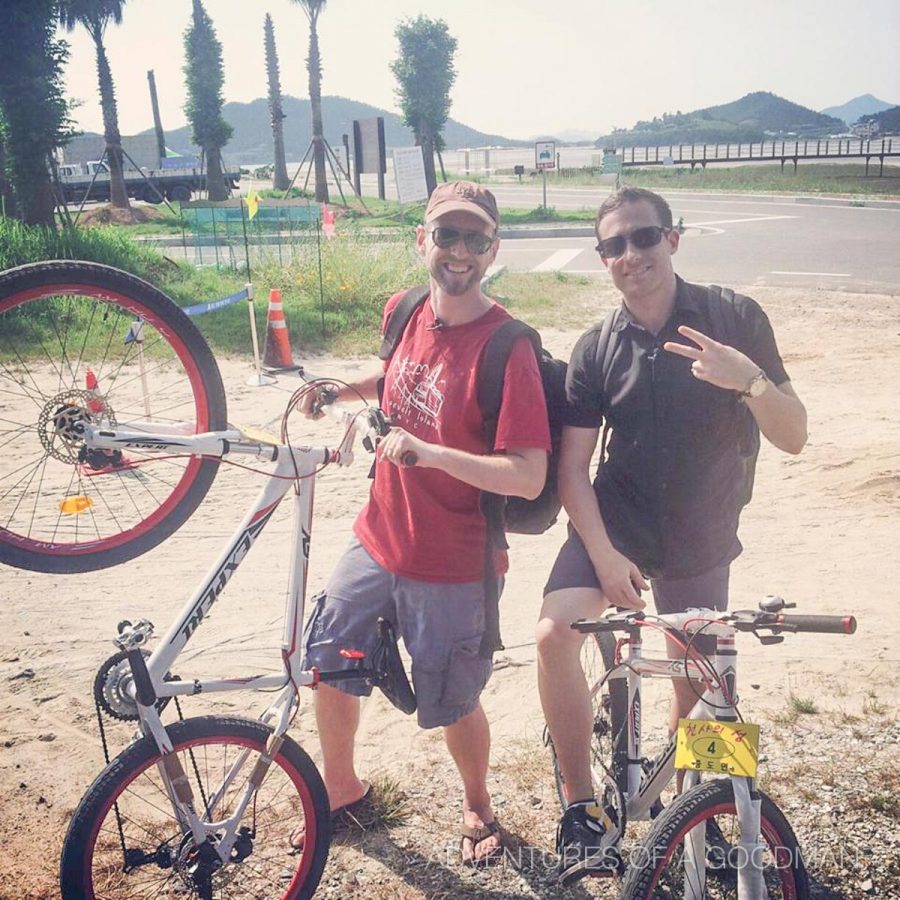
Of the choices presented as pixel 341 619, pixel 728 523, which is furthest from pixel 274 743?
pixel 728 523

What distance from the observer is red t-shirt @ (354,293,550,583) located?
2629 mm

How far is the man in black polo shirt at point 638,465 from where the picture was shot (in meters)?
2.75

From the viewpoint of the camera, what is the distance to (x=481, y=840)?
125 inches

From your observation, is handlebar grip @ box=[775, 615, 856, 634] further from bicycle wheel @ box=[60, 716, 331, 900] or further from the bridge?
the bridge

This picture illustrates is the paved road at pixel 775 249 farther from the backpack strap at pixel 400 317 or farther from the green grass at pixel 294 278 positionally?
the backpack strap at pixel 400 317

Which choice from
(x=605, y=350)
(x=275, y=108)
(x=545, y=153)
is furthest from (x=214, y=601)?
(x=275, y=108)

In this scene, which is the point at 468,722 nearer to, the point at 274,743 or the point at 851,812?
the point at 274,743

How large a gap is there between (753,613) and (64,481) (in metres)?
5.72

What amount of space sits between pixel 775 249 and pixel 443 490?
53.7 ft

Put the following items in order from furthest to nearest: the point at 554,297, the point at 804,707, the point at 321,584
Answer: the point at 554,297 → the point at 321,584 → the point at 804,707

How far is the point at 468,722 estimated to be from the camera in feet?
9.92

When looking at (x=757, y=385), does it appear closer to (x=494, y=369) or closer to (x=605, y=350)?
(x=605, y=350)

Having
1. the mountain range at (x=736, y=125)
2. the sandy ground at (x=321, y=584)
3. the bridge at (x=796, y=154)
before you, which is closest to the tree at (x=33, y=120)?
the sandy ground at (x=321, y=584)

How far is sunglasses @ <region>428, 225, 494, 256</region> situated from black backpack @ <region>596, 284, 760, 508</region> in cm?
46
